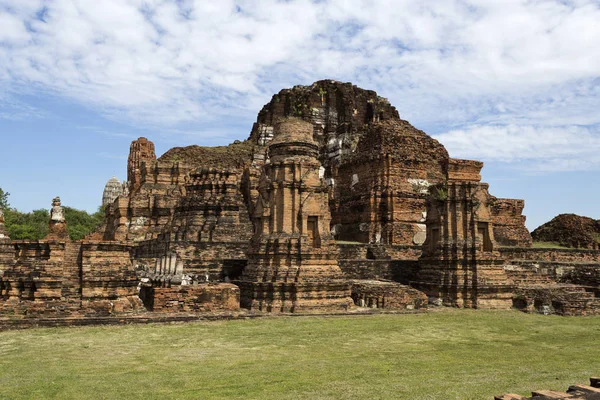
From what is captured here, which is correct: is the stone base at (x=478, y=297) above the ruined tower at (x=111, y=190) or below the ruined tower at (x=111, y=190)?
below

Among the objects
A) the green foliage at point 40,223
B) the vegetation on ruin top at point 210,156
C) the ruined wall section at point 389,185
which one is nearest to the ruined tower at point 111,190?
the green foliage at point 40,223

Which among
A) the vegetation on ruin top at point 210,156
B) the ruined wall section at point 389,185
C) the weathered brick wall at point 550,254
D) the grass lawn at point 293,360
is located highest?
the vegetation on ruin top at point 210,156

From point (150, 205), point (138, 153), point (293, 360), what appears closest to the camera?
point (293, 360)

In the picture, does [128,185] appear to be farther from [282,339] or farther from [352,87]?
[282,339]

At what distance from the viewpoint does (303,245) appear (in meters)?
17.0

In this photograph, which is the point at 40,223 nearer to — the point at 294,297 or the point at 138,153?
the point at 138,153

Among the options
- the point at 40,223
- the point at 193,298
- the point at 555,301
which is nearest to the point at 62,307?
the point at 193,298

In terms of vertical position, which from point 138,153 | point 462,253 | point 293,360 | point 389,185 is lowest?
point 293,360

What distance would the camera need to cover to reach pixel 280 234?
681 inches

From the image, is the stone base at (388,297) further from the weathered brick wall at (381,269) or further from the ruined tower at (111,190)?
the ruined tower at (111,190)

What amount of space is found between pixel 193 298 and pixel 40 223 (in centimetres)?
4550

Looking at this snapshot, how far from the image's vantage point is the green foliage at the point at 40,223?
46438 mm

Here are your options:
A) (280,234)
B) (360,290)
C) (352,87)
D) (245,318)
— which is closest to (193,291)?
(245,318)

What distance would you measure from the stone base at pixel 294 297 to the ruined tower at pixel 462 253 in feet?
16.8
